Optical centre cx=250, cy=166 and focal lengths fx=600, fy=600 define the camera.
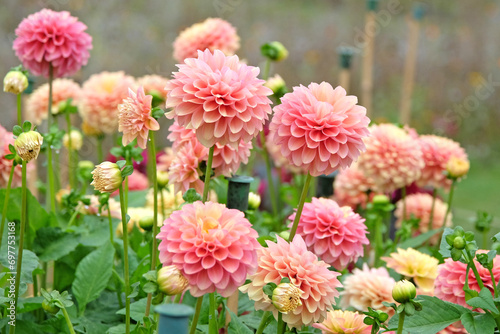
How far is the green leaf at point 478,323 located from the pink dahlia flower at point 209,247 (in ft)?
1.02

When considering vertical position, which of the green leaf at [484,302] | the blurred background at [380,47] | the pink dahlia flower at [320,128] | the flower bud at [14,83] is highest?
the blurred background at [380,47]

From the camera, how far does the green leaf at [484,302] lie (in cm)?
72

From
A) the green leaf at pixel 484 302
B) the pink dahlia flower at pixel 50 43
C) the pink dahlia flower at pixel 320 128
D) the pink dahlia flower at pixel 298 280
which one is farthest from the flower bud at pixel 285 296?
the pink dahlia flower at pixel 50 43

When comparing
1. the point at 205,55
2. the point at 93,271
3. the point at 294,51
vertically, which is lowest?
the point at 93,271

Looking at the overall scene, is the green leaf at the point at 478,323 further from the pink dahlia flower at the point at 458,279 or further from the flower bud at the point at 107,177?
the flower bud at the point at 107,177

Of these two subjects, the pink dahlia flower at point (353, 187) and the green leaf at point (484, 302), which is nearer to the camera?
the green leaf at point (484, 302)

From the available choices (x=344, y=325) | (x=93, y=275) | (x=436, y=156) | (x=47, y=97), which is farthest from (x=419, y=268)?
(x=47, y=97)

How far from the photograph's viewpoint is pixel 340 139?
659 millimetres

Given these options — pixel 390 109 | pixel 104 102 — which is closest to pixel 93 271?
pixel 104 102

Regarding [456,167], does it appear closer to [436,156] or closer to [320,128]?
[436,156]

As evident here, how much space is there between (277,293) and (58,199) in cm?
83

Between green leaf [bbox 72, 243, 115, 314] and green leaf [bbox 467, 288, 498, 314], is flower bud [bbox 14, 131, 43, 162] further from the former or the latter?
green leaf [bbox 467, 288, 498, 314]

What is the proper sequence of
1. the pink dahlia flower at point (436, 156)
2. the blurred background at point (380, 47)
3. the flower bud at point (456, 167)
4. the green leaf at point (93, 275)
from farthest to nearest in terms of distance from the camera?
1. the blurred background at point (380, 47)
2. the pink dahlia flower at point (436, 156)
3. the flower bud at point (456, 167)
4. the green leaf at point (93, 275)

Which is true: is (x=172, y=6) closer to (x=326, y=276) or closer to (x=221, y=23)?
(x=221, y=23)
